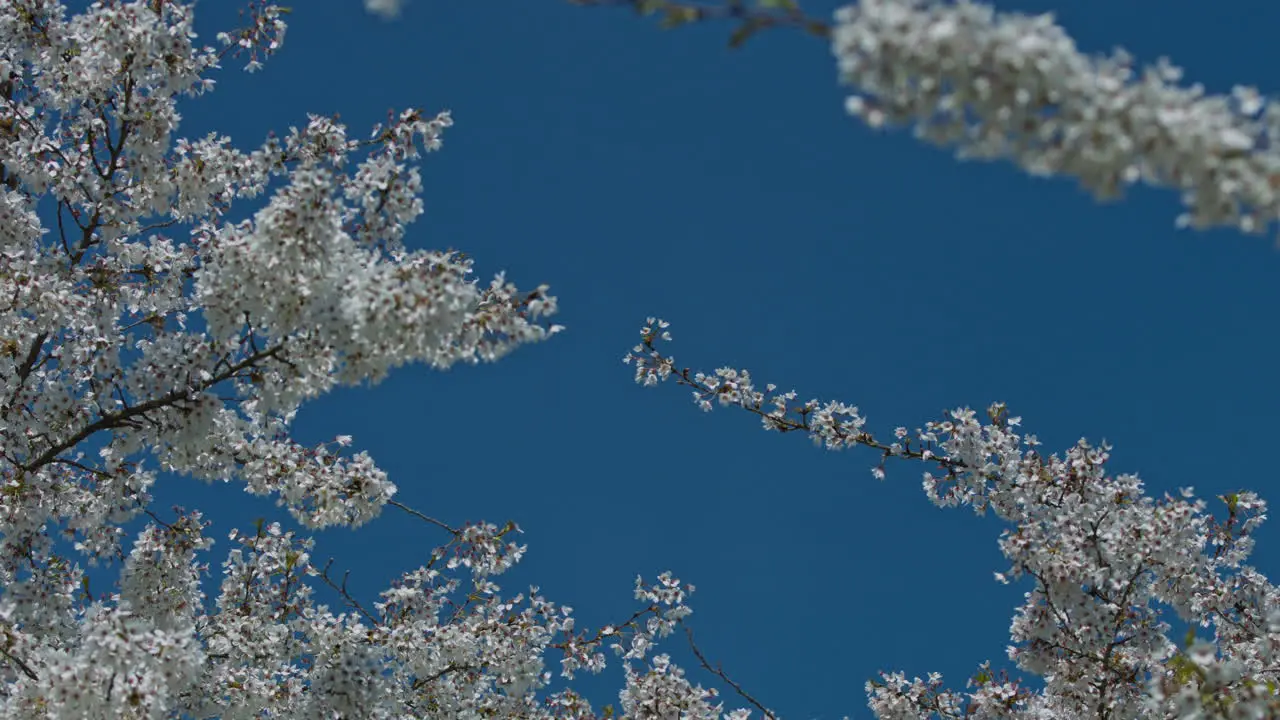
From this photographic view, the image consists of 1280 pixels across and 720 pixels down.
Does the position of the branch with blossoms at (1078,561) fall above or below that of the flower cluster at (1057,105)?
above

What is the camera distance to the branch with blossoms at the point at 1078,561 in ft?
29.9

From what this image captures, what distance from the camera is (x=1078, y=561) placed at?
9.08 meters

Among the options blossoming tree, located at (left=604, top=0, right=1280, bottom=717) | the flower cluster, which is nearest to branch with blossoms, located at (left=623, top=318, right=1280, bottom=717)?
blossoming tree, located at (left=604, top=0, right=1280, bottom=717)

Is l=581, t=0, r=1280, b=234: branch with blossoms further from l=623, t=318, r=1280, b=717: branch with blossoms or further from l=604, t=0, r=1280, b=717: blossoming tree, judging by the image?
l=623, t=318, r=1280, b=717: branch with blossoms

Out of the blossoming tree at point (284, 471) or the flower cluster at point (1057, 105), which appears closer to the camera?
the flower cluster at point (1057, 105)

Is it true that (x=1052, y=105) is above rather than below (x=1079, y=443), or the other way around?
below

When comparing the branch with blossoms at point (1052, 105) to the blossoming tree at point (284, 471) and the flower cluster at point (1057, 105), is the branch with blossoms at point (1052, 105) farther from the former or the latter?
the blossoming tree at point (284, 471)

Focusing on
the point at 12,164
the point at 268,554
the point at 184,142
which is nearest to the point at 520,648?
the point at 268,554

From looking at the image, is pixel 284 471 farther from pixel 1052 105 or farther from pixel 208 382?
pixel 1052 105

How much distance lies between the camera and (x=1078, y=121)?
3.86 metres

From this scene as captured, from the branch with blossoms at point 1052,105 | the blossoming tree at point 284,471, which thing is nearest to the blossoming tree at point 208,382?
the blossoming tree at point 284,471

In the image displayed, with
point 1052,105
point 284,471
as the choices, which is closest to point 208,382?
point 284,471

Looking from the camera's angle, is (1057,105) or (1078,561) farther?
(1078,561)

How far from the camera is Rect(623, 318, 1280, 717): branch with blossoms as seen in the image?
9109 mm
